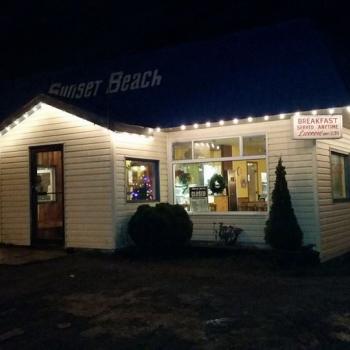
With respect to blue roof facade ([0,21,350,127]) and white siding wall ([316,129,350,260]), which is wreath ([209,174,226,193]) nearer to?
blue roof facade ([0,21,350,127])

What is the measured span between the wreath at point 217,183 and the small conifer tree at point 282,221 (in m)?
Answer: 2.09

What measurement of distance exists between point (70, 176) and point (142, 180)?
179cm

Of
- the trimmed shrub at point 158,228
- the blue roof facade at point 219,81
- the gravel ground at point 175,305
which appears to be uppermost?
the blue roof facade at point 219,81

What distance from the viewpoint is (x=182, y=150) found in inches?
521

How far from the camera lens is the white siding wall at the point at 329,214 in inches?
440

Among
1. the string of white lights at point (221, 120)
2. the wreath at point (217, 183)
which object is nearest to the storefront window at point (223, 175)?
the wreath at point (217, 183)

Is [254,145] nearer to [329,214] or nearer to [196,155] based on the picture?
[196,155]

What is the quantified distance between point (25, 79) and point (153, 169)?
29.6ft

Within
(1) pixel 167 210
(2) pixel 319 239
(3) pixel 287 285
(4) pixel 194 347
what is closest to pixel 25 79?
(1) pixel 167 210

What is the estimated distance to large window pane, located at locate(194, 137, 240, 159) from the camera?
484 inches

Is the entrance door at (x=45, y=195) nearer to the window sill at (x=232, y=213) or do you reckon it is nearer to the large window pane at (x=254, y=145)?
the window sill at (x=232, y=213)

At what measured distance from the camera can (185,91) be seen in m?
13.6

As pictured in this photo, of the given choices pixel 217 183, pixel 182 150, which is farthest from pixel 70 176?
pixel 217 183

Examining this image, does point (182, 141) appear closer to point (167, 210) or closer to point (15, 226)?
point (167, 210)
